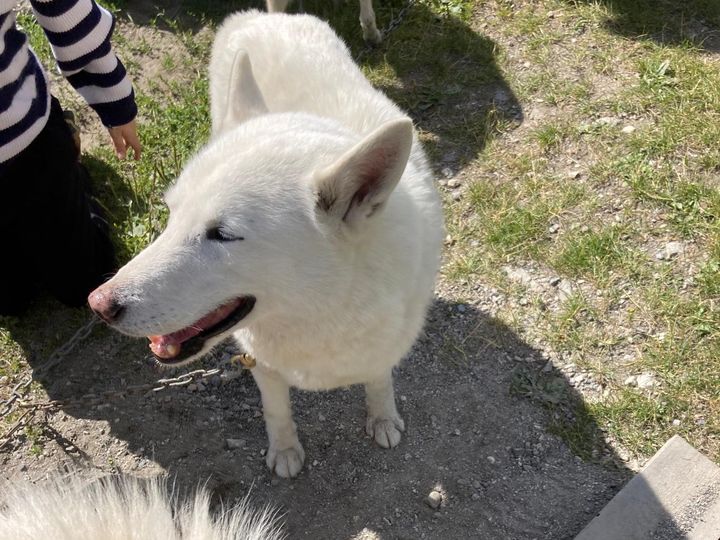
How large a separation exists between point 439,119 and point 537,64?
0.73 metres

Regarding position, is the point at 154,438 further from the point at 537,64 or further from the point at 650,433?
the point at 537,64

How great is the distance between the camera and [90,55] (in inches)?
107

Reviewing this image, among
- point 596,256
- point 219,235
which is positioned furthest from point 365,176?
point 596,256

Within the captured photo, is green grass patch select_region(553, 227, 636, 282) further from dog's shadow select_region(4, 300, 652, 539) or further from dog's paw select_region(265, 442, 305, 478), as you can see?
dog's paw select_region(265, 442, 305, 478)

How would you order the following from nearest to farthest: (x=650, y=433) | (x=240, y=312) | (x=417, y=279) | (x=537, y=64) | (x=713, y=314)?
(x=240, y=312), (x=417, y=279), (x=650, y=433), (x=713, y=314), (x=537, y=64)

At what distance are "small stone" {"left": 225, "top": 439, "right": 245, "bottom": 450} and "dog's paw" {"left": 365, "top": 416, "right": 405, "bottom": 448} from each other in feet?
1.74

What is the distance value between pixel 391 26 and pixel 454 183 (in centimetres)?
131

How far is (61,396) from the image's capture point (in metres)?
2.95

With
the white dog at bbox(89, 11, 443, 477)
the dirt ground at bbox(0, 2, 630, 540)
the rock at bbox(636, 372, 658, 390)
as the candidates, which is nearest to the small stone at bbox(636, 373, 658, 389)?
the rock at bbox(636, 372, 658, 390)

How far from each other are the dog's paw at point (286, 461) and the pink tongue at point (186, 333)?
0.89 m

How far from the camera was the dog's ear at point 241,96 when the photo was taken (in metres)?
2.15

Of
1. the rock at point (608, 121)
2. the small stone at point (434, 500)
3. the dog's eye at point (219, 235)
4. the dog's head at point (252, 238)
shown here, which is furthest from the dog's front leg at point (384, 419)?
the rock at point (608, 121)

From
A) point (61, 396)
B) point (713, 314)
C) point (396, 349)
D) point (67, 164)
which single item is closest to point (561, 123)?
point (713, 314)

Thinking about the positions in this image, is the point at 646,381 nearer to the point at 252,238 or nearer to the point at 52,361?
the point at 252,238
